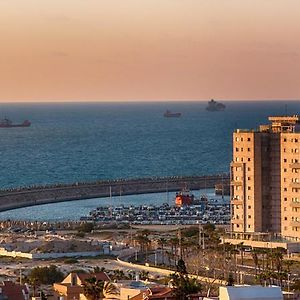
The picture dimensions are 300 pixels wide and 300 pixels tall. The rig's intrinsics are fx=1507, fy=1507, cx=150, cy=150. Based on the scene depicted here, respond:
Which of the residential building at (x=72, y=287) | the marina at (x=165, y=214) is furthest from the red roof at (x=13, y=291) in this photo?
the marina at (x=165, y=214)

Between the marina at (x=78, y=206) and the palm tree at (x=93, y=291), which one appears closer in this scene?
the palm tree at (x=93, y=291)

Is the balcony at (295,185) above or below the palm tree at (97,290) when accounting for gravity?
above

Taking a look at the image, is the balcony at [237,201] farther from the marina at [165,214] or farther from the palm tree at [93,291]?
the palm tree at [93,291]

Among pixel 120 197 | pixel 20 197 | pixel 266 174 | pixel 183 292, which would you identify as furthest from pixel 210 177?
pixel 183 292

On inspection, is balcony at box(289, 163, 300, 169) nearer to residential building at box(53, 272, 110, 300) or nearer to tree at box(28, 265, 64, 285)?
tree at box(28, 265, 64, 285)

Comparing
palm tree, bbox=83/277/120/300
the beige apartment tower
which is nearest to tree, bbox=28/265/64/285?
palm tree, bbox=83/277/120/300

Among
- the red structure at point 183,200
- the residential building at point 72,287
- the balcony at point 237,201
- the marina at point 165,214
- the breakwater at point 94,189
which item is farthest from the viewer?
the breakwater at point 94,189

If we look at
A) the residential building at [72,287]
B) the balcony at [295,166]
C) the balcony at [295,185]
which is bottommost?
the residential building at [72,287]
